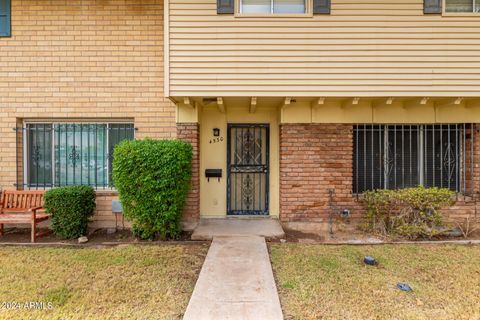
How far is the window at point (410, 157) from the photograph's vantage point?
6043 millimetres

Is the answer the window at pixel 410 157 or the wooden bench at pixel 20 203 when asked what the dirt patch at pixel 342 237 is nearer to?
the window at pixel 410 157

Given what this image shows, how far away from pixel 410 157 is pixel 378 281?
346cm

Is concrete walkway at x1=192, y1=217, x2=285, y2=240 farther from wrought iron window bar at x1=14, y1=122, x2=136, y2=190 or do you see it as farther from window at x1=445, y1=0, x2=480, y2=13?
window at x1=445, y1=0, x2=480, y2=13

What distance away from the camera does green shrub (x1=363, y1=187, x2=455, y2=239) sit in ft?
16.9

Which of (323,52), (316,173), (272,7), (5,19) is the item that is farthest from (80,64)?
(316,173)

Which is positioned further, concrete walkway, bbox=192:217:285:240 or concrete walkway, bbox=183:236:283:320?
concrete walkway, bbox=192:217:285:240

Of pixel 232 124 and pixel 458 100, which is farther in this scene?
pixel 232 124

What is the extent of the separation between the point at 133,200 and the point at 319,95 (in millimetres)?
3650

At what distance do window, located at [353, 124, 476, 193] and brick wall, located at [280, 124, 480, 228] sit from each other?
11.7 inches

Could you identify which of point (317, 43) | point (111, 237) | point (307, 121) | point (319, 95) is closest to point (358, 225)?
point (307, 121)

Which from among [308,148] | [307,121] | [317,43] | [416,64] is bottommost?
[308,148]

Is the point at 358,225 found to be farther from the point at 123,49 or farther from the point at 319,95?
the point at 123,49

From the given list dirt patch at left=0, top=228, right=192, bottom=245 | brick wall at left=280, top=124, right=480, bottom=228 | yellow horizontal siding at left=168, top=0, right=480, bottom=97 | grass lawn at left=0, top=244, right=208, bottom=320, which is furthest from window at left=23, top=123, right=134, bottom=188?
brick wall at left=280, top=124, right=480, bottom=228

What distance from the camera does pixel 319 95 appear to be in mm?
5105
